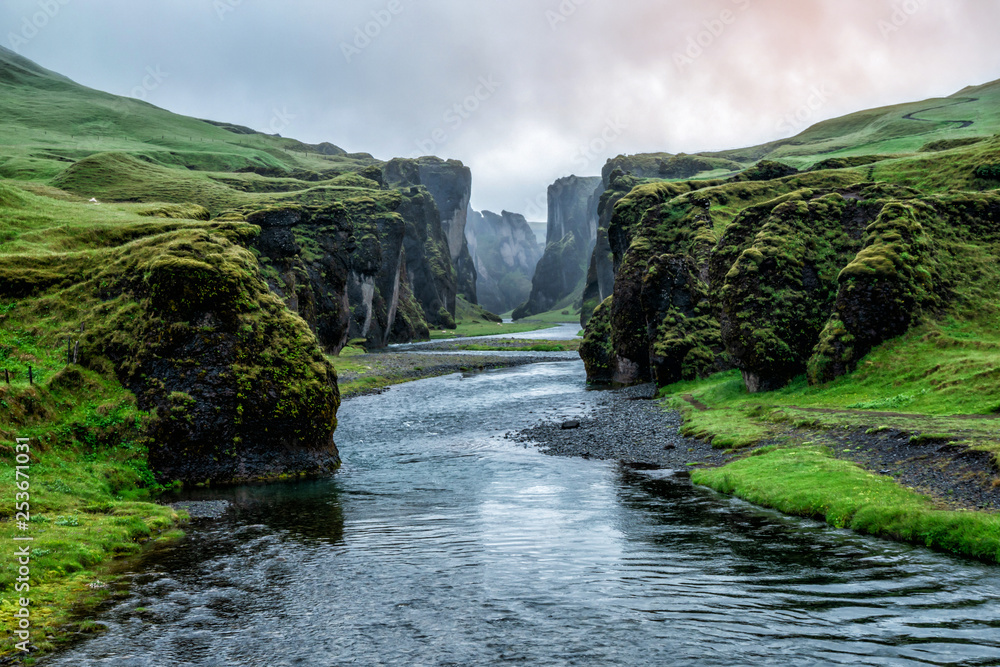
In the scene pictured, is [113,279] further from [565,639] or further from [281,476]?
[565,639]

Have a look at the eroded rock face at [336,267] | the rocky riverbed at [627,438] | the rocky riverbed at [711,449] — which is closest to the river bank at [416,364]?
the eroded rock face at [336,267]

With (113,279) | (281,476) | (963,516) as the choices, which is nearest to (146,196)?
(113,279)

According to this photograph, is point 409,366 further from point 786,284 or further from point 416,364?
point 786,284

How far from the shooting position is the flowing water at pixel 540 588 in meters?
12.4

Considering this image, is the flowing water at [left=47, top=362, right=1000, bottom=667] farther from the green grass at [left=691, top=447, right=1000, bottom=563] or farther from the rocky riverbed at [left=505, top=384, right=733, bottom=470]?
the rocky riverbed at [left=505, top=384, right=733, bottom=470]

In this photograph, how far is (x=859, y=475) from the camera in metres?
22.0

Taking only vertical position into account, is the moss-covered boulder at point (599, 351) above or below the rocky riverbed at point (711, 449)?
above

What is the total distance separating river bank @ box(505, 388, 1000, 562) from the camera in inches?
690

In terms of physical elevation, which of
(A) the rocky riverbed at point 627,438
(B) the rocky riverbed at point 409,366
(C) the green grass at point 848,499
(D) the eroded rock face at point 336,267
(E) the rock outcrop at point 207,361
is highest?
(D) the eroded rock face at point 336,267

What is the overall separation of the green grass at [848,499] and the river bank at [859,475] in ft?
0.10

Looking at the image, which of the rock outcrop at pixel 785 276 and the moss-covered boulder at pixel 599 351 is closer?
the rock outcrop at pixel 785 276

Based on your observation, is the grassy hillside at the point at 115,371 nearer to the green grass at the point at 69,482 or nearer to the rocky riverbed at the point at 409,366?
the green grass at the point at 69,482

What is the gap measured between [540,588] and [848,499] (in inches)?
479

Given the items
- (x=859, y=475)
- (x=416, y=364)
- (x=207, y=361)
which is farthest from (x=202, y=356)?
(x=416, y=364)
